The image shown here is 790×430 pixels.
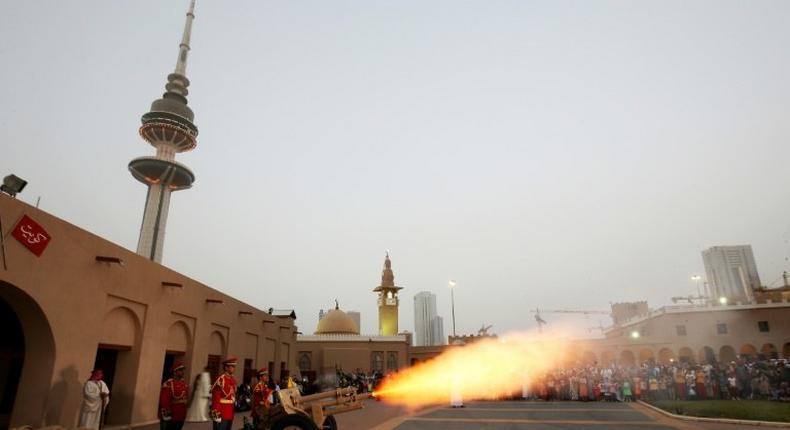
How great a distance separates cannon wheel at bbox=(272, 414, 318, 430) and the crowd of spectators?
20.3 meters

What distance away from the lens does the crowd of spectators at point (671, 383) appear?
74.0 feet

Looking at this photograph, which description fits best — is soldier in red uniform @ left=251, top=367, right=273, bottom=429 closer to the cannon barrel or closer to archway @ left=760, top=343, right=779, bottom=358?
the cannon barrel

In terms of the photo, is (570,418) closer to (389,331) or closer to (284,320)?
(284,320)

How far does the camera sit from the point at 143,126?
6000 centimetres

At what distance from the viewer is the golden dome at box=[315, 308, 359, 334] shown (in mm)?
50094

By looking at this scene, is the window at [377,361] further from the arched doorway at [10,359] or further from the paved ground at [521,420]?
the arched doorway at [10,359]

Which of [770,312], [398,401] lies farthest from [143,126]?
[770,312]

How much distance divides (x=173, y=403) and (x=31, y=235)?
5382 millimetres

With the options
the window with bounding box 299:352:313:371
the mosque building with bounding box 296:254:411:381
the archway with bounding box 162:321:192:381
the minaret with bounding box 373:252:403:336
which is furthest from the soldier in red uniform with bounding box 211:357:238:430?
the minaret with bounding box 373:252:403:336

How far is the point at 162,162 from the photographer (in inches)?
2247

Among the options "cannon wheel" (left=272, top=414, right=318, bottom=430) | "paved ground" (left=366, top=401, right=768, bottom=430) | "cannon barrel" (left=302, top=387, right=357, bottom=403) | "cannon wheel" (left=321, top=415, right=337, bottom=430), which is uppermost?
"cannon barrel" (left=302, top=387, right=357, bottom=403)

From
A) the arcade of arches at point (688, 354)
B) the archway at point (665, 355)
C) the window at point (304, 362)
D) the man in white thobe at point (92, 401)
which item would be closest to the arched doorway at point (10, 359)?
the man in white thobe at point (92, 401)

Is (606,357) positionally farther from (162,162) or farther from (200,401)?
(162,162)

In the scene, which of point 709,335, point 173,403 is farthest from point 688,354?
point 173,403
